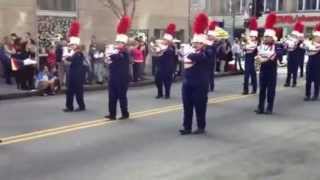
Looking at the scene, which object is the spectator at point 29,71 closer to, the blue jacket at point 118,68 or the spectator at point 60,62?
the spectator at point 60,62

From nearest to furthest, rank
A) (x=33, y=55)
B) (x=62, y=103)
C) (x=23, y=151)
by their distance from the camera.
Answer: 1. (x=23, y=151)
2. (x=62, y=103)
3. (x=33, y=55)

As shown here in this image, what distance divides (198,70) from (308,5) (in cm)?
5477

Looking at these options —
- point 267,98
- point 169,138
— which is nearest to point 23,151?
point 169,138

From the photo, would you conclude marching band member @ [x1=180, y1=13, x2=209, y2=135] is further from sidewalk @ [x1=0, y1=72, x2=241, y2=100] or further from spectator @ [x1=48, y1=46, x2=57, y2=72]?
spectator @ [x1=48, y1=46, x2=57, y2=72]

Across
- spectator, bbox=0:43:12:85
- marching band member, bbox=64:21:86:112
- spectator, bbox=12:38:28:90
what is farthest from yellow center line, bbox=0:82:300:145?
spectator, bbox=0:43:12:85

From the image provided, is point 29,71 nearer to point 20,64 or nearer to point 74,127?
point 20,64

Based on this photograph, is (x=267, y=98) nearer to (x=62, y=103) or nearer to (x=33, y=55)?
(x=62, y=103)

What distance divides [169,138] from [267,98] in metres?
4.21

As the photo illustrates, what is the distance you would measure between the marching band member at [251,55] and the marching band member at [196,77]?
21.9ft

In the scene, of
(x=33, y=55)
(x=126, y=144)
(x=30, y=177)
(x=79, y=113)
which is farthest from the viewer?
(x=33, y=55)

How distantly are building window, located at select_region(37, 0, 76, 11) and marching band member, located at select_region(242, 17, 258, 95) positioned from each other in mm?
9095

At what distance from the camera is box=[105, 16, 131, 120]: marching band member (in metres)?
12.9

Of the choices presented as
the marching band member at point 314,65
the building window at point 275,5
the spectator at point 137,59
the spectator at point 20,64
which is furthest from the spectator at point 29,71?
the building window at point 275,5

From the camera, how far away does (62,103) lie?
52.7ft
